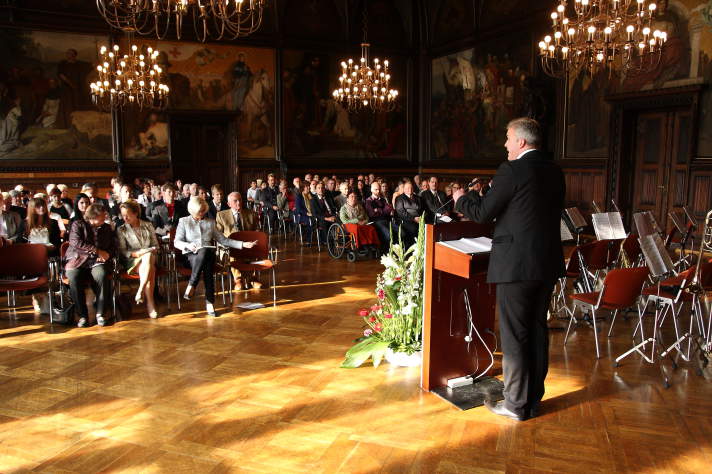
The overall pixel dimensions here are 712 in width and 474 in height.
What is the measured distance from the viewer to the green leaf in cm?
464

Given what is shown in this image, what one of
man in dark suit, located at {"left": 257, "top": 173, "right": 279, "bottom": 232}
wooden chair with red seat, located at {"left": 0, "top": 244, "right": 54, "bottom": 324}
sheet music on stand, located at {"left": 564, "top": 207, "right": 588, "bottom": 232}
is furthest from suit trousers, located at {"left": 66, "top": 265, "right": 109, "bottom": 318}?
man in dark suit, located at {"left": 257, "top": 173, "right": 279, "bottom": 232}

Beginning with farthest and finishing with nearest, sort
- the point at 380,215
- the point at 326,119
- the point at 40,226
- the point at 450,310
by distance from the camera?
the point at 326,119 → the point at 380,215 → the point at 40,226 → the point at 450,310

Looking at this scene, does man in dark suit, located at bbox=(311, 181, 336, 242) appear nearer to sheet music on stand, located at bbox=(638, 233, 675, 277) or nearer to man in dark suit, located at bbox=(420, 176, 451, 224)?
man in dark suit, located at bbox=(420, 176, 451, 224)

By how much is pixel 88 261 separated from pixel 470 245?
4.26m

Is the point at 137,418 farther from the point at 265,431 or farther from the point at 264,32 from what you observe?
the point at 264,32

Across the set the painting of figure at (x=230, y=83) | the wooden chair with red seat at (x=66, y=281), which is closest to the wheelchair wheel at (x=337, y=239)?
the wooden chair with red seat at (x=66, y=281)

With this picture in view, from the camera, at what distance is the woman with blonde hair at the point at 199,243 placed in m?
6.38

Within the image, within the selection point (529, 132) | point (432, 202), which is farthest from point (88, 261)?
point (432, 202)

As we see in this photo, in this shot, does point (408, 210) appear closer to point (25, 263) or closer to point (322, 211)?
point (322, 211)

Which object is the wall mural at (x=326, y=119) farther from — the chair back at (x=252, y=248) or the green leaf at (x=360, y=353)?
the green leaf at (x=360, y=353)

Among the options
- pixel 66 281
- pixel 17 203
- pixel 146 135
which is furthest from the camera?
pixel 146 135

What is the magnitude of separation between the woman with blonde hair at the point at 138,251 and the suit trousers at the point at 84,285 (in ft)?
1.06

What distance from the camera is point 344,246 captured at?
9695 mm

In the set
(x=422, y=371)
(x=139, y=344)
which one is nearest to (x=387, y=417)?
(x=422, y=371)
